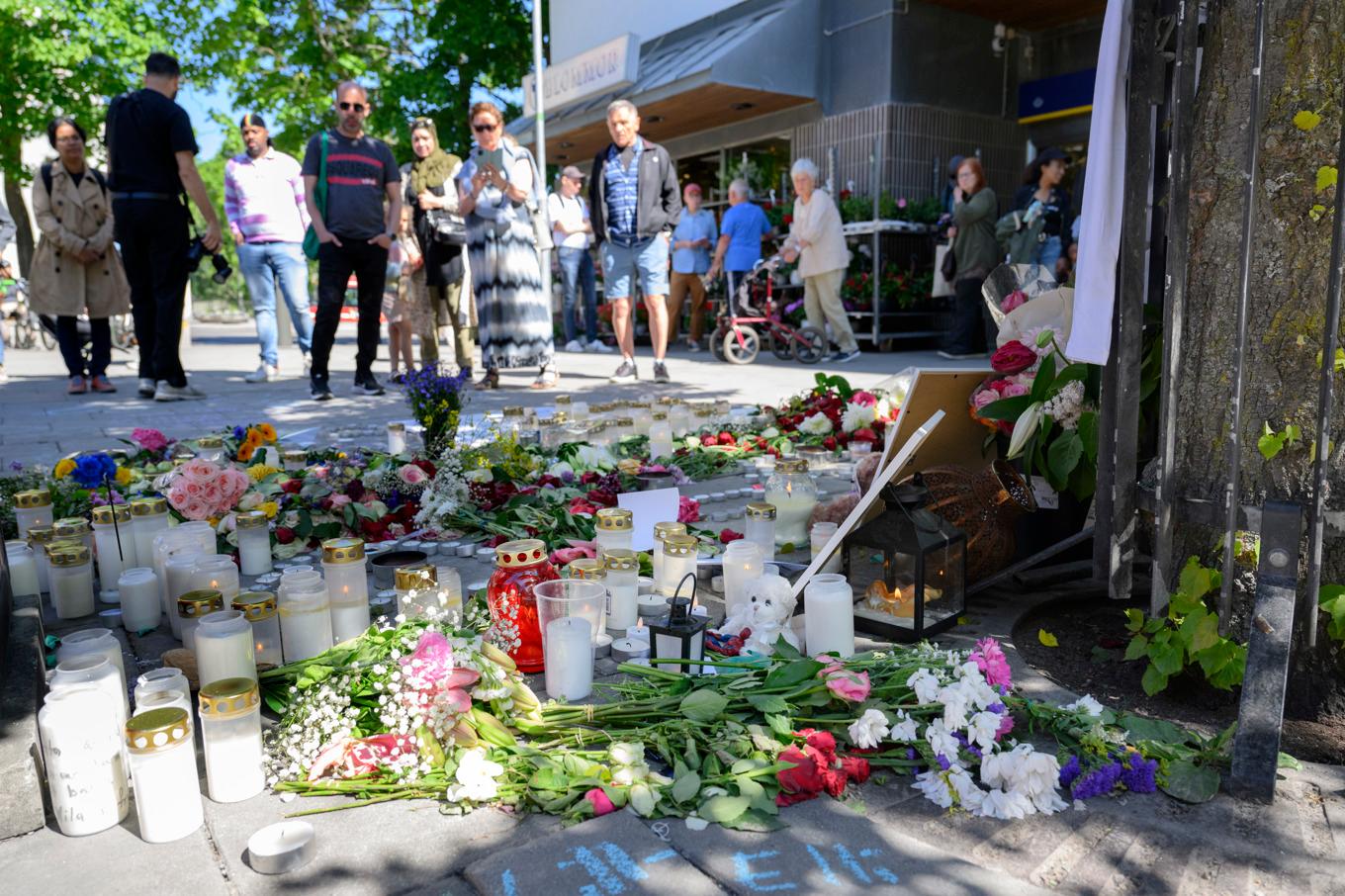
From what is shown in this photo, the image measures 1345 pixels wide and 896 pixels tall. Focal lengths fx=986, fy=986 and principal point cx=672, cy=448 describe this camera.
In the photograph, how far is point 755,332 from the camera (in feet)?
35.4

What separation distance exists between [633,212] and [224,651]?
6.23m

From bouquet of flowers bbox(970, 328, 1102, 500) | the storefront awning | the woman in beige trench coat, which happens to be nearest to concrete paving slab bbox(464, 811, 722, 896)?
bouquet of flowers bbox(970, 328, 1102, 500)

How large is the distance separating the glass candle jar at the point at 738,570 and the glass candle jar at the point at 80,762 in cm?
155

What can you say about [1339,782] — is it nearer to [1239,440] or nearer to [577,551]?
[1239,440]

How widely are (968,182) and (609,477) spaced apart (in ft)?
22.8

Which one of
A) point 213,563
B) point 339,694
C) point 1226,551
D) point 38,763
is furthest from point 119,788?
point 1226,551

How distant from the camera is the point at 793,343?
10.6m

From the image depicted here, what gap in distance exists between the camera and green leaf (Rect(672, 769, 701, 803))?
1.81 meters

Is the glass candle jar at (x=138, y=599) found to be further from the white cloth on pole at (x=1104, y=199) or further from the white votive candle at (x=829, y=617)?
the white cloth on pole at (x=1104, y=199)

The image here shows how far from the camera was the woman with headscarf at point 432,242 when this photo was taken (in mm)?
7820

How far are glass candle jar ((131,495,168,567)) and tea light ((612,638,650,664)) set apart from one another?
1.74m

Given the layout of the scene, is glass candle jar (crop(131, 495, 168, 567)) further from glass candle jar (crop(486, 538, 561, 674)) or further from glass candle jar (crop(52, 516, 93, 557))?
glass candle jar (crop(486, 538, 561, 674))

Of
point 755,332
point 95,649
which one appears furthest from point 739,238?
point 95,649

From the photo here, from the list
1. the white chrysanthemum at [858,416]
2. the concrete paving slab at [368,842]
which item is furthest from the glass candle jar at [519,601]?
the white chrysanthemum at [858,416]
